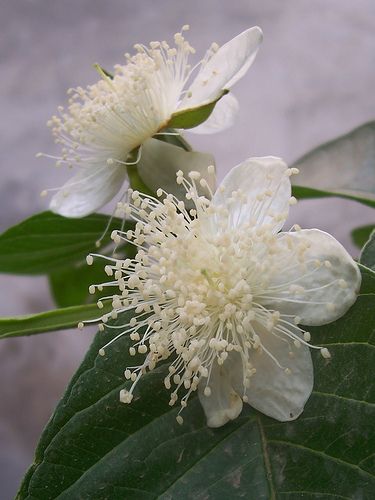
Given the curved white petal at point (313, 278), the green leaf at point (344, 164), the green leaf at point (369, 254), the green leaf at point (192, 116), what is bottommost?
the green leaf at point (344, 164)

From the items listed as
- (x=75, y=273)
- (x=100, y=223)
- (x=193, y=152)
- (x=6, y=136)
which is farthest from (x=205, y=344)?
(x=6, y=136)

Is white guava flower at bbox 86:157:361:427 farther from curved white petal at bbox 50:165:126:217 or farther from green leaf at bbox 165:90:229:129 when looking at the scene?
curved white petal at bbox 50:165:126:217

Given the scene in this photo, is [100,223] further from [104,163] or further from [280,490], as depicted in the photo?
[280,490]

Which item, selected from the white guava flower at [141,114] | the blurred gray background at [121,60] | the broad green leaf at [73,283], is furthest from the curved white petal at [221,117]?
the blurred gray background at [121,60]

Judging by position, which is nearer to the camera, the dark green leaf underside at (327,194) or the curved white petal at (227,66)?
the curved white petal at (227,66)

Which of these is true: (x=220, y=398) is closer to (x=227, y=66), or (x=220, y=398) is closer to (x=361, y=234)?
(x=227, y=66)

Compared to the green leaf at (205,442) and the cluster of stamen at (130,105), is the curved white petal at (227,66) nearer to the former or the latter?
the cluster of stamen at (130,105)

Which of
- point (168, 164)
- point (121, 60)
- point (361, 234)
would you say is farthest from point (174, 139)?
point (121, 60)
